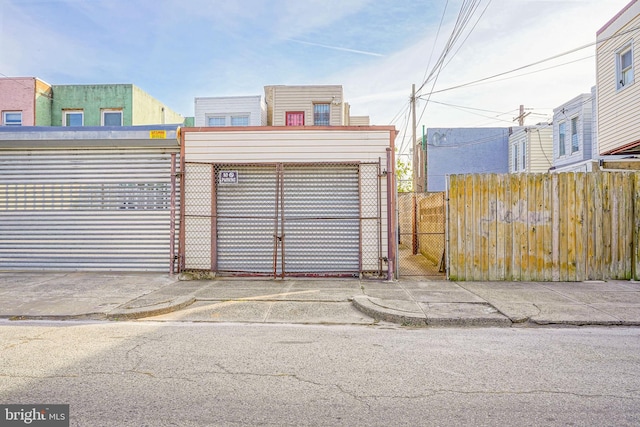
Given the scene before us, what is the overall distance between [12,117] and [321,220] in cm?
1644

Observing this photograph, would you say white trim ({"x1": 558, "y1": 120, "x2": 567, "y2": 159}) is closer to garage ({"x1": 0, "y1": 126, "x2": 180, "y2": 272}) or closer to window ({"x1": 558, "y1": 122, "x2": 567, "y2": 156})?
window ({"x1": 558, "y1": 122, "x2": 567, "y2": 156})

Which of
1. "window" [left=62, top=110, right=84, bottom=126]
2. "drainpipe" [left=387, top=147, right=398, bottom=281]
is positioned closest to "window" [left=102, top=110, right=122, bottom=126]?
"window" [left=62, top=110, right=84, bottom=126]

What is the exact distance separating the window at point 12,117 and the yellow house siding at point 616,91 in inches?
906

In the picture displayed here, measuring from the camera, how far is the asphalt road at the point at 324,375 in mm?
3424

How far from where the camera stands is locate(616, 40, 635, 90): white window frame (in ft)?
47.8

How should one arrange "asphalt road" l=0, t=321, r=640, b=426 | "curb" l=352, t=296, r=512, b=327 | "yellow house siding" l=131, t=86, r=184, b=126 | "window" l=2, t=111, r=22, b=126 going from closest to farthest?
"asphalt road" l=0, t=321, r=640, b=426
"curb" l=352, t=296, r=512, b=327
"window" l=2, t=111, r=22, b=126
"yellow house siding" l=131, t=86, r=184, b=126

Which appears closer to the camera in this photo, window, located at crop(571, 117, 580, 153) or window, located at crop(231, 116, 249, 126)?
window, located at crop(231, 116, 249, 126)

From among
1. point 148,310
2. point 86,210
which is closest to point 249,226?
point 148,310

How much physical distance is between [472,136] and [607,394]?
2750 centimetres

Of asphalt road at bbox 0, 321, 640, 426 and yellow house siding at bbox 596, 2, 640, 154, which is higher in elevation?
yellow house siding at bbox 596, 2, 640, 154

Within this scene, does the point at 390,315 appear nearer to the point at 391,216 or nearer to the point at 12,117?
the point at 391,216

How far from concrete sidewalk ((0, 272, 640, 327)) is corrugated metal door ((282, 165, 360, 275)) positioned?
0.69 metres

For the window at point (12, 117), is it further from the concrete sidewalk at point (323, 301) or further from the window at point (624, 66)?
the window at point (624, 66)

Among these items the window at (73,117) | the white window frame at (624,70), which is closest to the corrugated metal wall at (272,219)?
the white window frame at (624,70)
